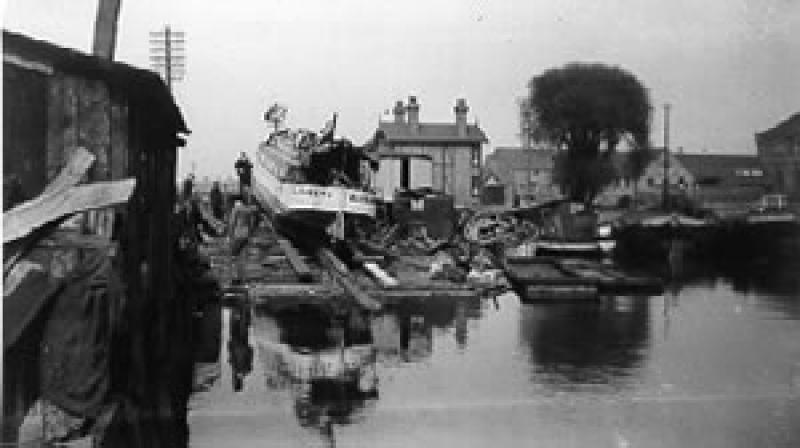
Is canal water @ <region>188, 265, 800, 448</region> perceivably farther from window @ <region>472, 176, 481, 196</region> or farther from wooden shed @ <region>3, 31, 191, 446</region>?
window @ <region>472, 176, 481, 196</region>

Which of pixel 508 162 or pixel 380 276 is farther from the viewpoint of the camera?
pixel 508 162

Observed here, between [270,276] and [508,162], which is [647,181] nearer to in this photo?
[508,162]

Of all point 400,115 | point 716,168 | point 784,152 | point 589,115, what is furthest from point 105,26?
point 716,168

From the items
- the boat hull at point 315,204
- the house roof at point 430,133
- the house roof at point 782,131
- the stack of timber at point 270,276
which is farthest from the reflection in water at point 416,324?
the house roof at point 430,133

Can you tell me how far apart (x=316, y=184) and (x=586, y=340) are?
1118 centimetres

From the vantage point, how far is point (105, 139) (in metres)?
6.72

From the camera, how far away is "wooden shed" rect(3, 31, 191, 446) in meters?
6.00

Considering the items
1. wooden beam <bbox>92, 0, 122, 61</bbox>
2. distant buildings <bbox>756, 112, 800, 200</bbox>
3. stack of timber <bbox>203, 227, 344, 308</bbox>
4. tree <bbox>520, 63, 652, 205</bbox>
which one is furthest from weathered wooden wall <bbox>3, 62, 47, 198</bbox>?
tree <bbox>520, 63, 652, 205</bbox>

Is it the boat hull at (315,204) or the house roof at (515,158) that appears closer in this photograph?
the boat hull at (315,204)

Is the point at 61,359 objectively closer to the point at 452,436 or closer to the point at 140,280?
the point at 140,280

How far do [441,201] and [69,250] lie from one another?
23.9 meters

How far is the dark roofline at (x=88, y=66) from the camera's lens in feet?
18.8

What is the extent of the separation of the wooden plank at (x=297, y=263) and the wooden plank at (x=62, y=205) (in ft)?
35.7

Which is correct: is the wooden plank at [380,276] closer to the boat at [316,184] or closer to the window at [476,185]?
the boat at [316,184]
